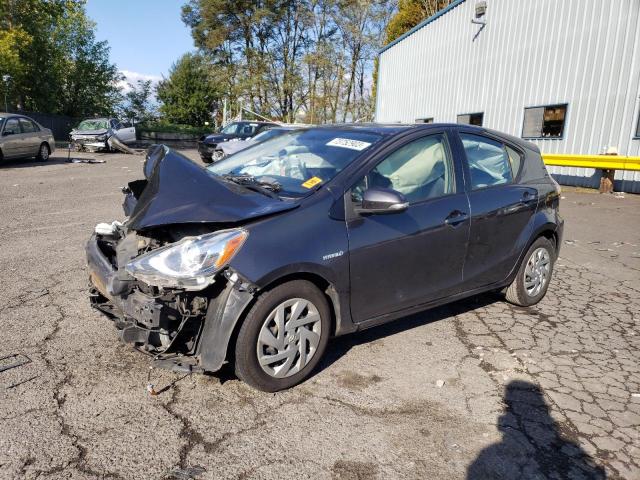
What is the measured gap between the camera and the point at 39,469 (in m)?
2.32

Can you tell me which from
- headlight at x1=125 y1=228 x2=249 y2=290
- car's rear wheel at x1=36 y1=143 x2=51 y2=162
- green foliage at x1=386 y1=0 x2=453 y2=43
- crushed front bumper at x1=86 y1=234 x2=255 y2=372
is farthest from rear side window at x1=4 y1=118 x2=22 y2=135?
green foliage at x1=386 y1=0 x2=453 y2=43

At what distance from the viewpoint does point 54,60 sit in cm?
3328

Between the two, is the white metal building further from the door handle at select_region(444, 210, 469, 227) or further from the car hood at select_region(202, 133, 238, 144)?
the door handle at select_region(444, 210, 469, 227)

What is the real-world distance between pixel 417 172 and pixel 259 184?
1.19 m

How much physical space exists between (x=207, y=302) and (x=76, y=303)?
2.15m

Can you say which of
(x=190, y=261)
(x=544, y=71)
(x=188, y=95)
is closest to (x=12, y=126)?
(x=190, y=261)

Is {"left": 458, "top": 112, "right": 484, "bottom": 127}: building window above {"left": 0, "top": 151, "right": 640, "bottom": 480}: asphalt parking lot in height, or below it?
above

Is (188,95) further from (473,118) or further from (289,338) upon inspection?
(289,338)

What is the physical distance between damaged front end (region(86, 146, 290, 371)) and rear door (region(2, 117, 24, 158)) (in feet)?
49.3

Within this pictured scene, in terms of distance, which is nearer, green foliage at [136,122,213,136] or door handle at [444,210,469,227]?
door handle at [444,210,469,227]

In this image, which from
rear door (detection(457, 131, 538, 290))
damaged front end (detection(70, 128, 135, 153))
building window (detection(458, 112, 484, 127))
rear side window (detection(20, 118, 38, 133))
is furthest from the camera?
damaged front end (detection(70, 128, 135, 153))

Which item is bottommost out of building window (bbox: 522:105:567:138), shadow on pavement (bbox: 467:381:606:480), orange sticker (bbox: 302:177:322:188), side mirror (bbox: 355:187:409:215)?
shadow on pavement (bbox: 467:381:606:480)

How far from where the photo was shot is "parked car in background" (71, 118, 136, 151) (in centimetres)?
2234

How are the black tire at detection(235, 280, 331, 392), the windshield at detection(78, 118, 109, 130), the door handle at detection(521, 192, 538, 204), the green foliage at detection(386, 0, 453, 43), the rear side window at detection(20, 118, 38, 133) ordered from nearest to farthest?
the black tire at detection(235, 280, 331, 392) → the door handle at detection(521, 192, 538, 204) → the rear side window at detection(20, 118, 38, 133) → the windshield at detection(78, 118, 109, 130) → the green foliage at detection(386, 0, 453, 43)
